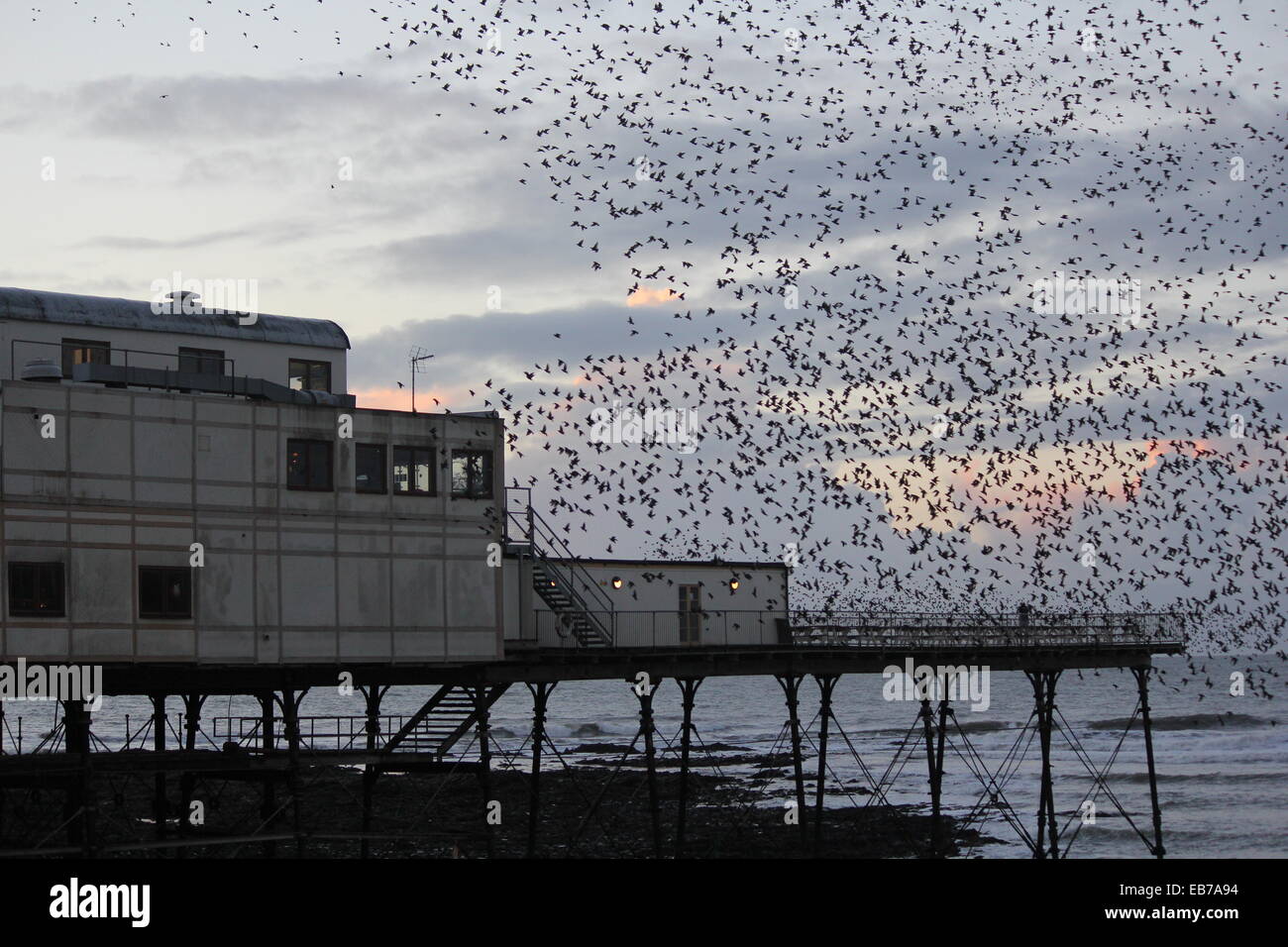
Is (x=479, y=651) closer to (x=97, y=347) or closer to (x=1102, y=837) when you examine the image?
(x=97, y=347)

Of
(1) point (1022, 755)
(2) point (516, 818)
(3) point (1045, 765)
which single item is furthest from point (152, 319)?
(1) point (1022, 755)

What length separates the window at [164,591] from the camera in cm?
3794

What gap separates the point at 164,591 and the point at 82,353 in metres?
7.70

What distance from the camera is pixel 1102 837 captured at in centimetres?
7175

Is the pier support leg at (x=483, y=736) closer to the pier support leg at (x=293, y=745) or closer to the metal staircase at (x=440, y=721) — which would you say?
the metal staircase at (x=440, y=721)

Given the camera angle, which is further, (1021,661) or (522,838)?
(522,838)

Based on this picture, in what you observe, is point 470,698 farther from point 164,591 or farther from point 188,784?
point 188,784

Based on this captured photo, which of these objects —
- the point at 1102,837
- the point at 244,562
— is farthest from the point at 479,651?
the point at 1102,837

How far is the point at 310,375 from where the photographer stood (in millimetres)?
46312

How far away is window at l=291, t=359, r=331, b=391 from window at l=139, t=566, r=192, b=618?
897 centimetres

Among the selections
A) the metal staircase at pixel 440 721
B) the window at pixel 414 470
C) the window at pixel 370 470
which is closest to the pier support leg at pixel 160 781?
the metal staircase at pixel 440 721

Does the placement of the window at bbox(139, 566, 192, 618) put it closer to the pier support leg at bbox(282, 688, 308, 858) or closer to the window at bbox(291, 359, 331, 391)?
the pier support leg at bbox(282, 688, 308, 858)

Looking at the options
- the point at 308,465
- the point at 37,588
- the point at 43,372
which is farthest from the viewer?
the point at 308,465
